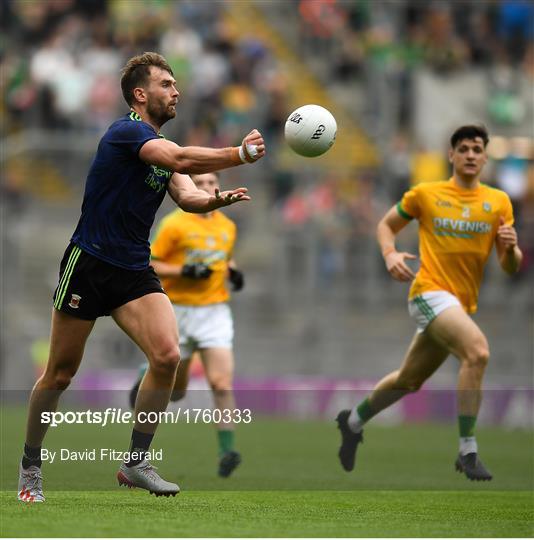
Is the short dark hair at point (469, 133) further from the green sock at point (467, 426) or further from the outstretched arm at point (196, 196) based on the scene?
the outstretched arm at point (196, 196)

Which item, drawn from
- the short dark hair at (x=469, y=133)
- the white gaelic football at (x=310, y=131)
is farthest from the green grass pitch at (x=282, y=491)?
the short dark hair at (x=469, y=133)

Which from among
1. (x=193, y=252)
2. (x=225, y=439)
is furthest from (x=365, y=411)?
(x=193, y=252)

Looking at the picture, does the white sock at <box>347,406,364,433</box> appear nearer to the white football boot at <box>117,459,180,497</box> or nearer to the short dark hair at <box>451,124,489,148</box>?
the short dark hair at <box>451,124,489,148</box>

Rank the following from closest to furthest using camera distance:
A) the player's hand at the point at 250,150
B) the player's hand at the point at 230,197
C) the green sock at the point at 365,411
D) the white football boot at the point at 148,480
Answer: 1. the player's hand at the point at 250,150
2. the player's hand at the point at 230,197
3. the white football boot at the point at 148,480
4. the green sock at the point at 365,411

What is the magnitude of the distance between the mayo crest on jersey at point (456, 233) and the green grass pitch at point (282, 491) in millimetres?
1669

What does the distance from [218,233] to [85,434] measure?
239cm

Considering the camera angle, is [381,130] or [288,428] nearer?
[288,428]

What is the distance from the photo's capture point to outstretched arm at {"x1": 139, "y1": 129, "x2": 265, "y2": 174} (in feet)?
27.7

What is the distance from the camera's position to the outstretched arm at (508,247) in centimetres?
1137

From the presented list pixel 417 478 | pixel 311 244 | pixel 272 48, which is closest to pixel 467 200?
pixel 417 478

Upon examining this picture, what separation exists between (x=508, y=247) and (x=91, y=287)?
398 cm

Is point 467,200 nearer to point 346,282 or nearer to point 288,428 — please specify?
point 288,428

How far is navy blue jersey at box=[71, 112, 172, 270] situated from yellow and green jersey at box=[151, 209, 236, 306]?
13.2 feet

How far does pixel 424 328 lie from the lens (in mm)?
11625
